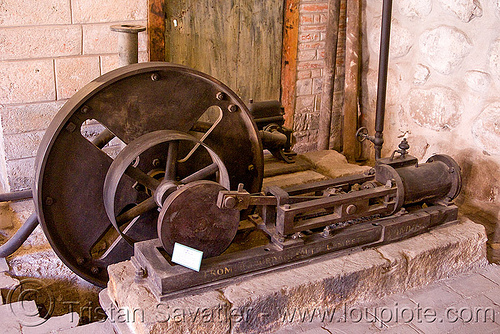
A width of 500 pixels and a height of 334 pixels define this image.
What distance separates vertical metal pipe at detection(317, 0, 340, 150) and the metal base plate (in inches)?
68.4

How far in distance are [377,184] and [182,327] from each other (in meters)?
1.30

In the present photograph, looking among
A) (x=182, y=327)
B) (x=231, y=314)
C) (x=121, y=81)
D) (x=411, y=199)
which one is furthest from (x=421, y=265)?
(x=121, y=81)

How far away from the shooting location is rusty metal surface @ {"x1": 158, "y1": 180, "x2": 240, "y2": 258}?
2.28 m

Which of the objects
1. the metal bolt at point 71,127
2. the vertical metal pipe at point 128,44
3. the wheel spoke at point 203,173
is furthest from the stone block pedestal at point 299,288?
the vertical metal pipe at point 128,44

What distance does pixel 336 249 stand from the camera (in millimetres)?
2662

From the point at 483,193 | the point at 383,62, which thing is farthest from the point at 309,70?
the point at 483,193

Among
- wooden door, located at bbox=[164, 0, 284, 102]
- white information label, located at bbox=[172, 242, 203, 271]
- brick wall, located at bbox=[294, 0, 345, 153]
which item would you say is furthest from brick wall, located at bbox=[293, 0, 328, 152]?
white information label, located at bbox=[172, 242, 203, 271]

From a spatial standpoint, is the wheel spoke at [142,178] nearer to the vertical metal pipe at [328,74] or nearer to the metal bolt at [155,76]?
the metal bolt at [155,76]

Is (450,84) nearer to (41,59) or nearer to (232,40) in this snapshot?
(232,40)

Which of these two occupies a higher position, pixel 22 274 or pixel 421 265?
pixel 421 265

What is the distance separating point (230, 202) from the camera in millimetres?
2326

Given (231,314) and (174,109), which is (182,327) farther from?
(174,109)

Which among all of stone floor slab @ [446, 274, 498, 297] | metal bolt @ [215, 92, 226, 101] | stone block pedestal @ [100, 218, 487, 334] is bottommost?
stone floor slab @ [446, 274, 498, 297]

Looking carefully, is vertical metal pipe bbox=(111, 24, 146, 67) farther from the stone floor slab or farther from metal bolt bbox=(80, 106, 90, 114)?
the stone floor slab
